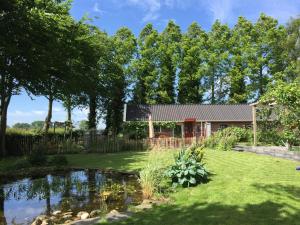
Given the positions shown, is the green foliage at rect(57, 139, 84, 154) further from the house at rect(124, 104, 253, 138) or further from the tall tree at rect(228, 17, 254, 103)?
the tall tree at rect(228, 17, 254, 103)

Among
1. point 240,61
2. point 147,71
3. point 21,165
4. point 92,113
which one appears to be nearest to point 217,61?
point 240,61

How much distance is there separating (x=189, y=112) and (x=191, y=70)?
8536mm

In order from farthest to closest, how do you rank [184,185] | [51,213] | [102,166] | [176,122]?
[176,122] → [102,166] → [184,185] → [51,213]

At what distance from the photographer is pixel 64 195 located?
967 centimetres

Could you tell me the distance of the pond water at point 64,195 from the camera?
811 centimetres

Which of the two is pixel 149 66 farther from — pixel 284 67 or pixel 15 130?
pixel 15 130

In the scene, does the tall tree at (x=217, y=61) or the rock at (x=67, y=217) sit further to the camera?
the tall tree at (x=217, y=61)

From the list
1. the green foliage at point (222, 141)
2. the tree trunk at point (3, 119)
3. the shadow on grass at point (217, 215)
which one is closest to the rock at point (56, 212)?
the shadow on grass at point (217, 215)

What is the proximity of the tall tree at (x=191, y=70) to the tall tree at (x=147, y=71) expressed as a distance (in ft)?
10.7

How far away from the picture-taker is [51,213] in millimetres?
7891

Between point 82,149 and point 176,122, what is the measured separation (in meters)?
14.2

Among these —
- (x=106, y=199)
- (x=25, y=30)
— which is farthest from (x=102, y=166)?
(x=25, y=30)

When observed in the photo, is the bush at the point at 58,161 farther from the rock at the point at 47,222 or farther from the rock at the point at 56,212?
the rock at the point at 47,222

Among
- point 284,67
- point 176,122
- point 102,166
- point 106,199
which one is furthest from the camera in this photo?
point 284,67
